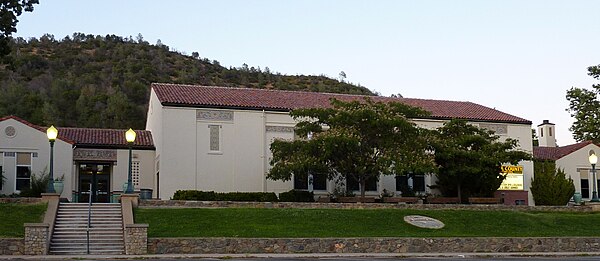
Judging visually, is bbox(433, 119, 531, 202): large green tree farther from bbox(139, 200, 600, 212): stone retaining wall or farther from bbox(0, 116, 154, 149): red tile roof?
bbox(0, 116, 154, 149): red tile roof

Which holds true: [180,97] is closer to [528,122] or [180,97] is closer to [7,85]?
[528,122]

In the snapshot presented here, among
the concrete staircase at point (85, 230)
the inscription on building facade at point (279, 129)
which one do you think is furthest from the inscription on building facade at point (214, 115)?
the concrete staircase at point (85, 230)

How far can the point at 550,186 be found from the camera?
157 feet

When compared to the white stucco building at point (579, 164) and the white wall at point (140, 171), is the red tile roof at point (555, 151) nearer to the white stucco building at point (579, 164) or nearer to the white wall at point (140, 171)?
the white stucco building at point (579, 164)

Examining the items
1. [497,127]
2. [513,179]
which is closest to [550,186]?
[513,179]

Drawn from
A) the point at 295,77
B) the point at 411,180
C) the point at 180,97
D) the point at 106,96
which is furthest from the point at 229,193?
the point at 295,77

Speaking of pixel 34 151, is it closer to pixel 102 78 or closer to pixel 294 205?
pixel 294 205

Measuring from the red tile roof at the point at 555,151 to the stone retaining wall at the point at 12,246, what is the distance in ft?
118

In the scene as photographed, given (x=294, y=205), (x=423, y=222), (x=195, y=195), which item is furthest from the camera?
(x=195, y=195)

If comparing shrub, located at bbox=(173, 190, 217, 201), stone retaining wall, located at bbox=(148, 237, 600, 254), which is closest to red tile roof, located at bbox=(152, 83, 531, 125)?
shrub, located at bbox=(173, 190, 217, 201)

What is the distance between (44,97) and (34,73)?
1190 centimetres

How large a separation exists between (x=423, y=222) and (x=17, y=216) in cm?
1713

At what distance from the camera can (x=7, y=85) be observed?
75938 millimetres

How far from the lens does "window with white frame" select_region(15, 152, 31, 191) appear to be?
3944 cm
